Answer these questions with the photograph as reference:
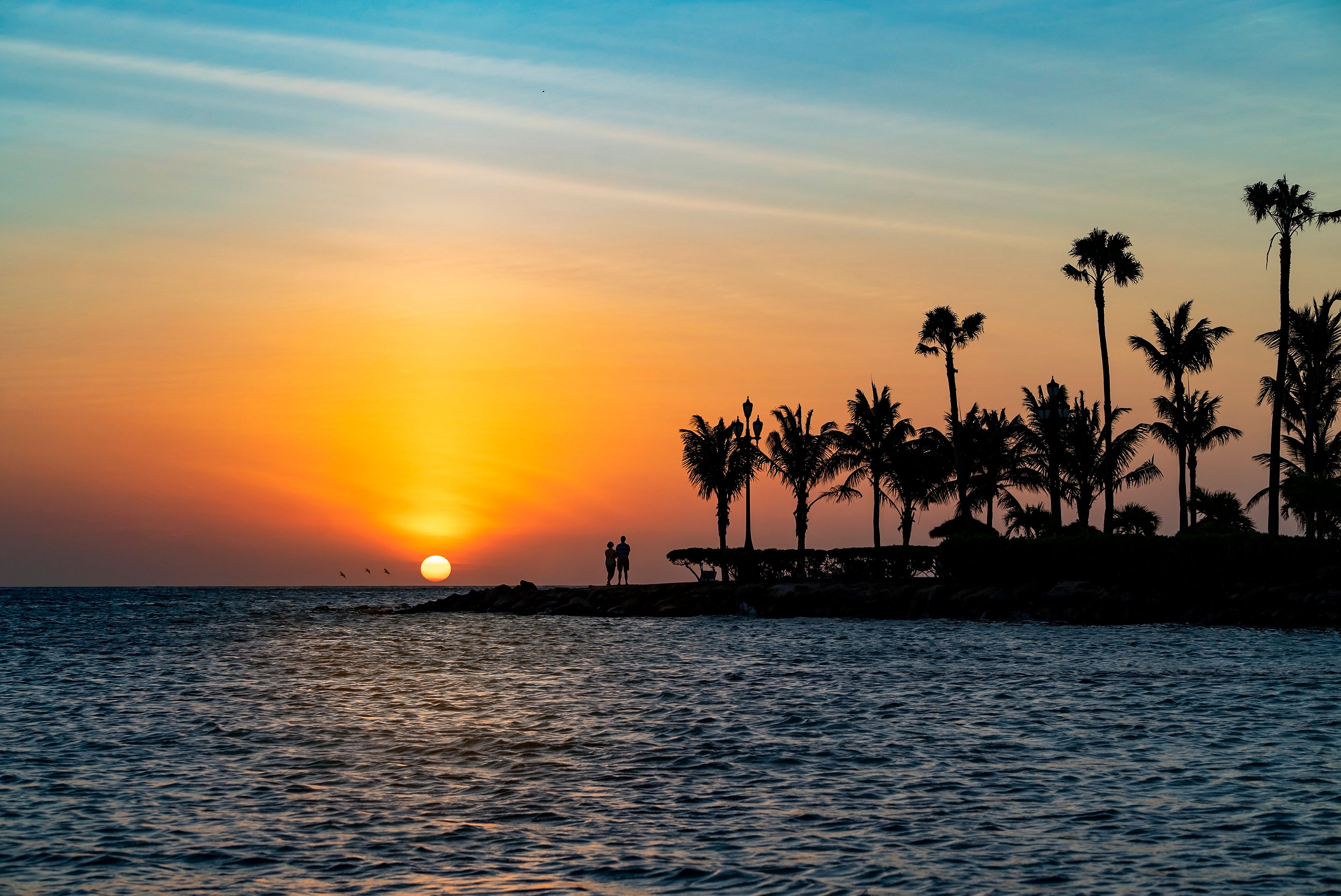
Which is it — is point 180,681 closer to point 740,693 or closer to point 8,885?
point 740,693

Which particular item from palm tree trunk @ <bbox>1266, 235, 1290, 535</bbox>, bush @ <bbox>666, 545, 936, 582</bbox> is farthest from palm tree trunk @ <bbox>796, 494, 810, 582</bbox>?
palm tree trunk @ <bbox>1266, 235, 1290, 535</bbox>

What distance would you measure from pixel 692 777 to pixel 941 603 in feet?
126

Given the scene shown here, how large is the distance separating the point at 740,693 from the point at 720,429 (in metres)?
50.6

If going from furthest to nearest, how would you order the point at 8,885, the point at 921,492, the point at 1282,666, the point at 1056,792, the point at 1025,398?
1. the point at 921,492
2. the point at 1025,398
3. the point at 1282,666
4. the point at 1056,792
5. the point at 8,885

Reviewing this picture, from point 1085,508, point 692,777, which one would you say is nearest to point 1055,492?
point 1085,508

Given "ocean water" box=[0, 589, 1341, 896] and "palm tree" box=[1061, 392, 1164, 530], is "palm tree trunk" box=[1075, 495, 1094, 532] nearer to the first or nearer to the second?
"palm tree" box=[1061, 392, 1164, 530]

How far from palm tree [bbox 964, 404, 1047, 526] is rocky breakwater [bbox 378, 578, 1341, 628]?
15.8m

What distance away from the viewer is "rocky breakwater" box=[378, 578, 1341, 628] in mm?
40000

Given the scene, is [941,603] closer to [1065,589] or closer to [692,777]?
[1065,589]

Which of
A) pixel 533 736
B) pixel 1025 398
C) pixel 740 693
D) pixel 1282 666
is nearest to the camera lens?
pixel 533 736

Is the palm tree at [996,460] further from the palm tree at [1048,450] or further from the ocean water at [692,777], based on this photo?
the ocean water at [692,777]

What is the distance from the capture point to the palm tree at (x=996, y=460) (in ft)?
225

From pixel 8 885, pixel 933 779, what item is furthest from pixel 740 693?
pixel 8 885

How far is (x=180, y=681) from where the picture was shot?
87.8ft
